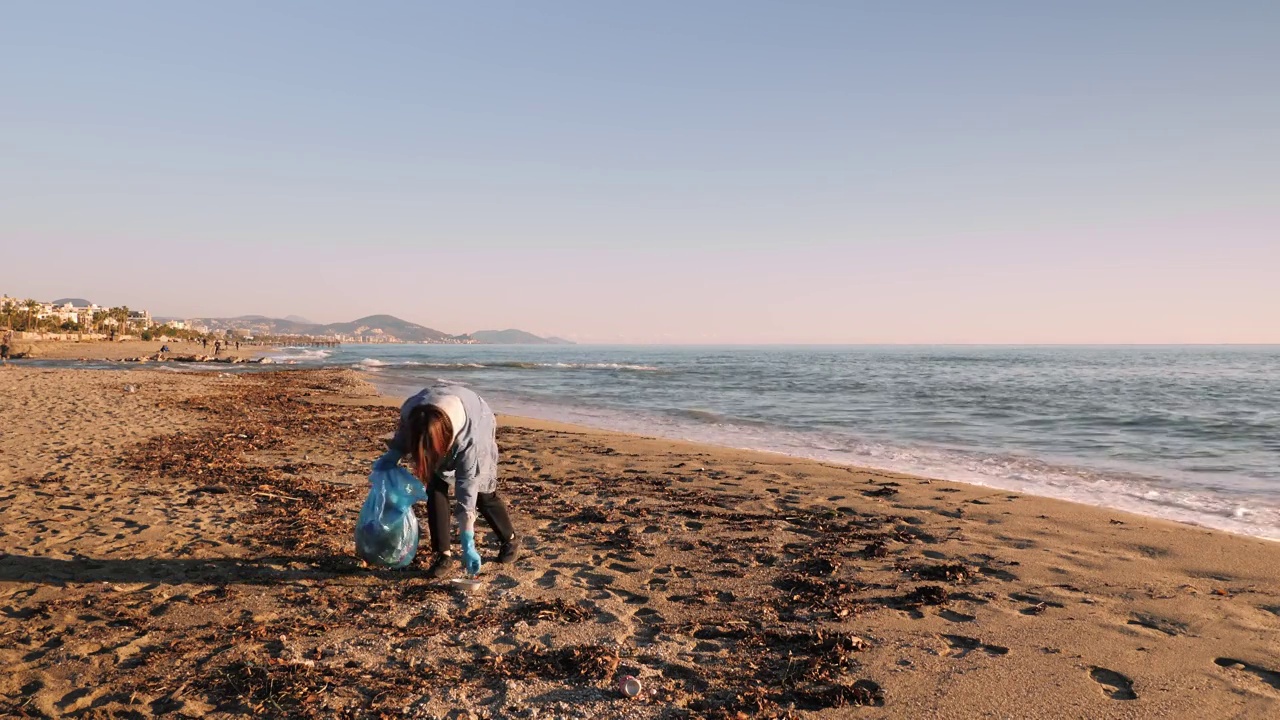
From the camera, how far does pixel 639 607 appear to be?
17.0 ft

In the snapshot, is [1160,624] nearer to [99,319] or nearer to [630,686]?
[630,686]

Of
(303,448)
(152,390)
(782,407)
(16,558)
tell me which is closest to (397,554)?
(16,558)

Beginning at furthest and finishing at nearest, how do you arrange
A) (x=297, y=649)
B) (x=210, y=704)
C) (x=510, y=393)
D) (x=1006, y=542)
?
(x=510, y=393), (x=1006, y=542), (x=297, y=649), (x=210, y=704)

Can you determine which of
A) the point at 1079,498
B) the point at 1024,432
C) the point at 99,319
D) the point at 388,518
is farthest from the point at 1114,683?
the point at 99,319

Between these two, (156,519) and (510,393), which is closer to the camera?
(156,519)

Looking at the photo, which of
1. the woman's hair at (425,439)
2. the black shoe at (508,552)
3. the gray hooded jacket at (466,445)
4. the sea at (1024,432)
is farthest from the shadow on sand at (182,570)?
the sea at (1024,432)

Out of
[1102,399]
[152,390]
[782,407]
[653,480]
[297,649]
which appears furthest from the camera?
[1102,399]

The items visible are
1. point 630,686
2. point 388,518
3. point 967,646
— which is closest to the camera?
point 630,686

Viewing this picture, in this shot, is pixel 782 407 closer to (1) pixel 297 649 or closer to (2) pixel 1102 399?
(2) pixel 1102 399

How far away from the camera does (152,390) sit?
74.2 feet

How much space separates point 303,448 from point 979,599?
37.5 ft

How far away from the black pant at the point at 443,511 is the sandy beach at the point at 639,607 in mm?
375

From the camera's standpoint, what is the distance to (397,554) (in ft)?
17.6

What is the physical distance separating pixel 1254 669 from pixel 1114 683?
104 centimetres
